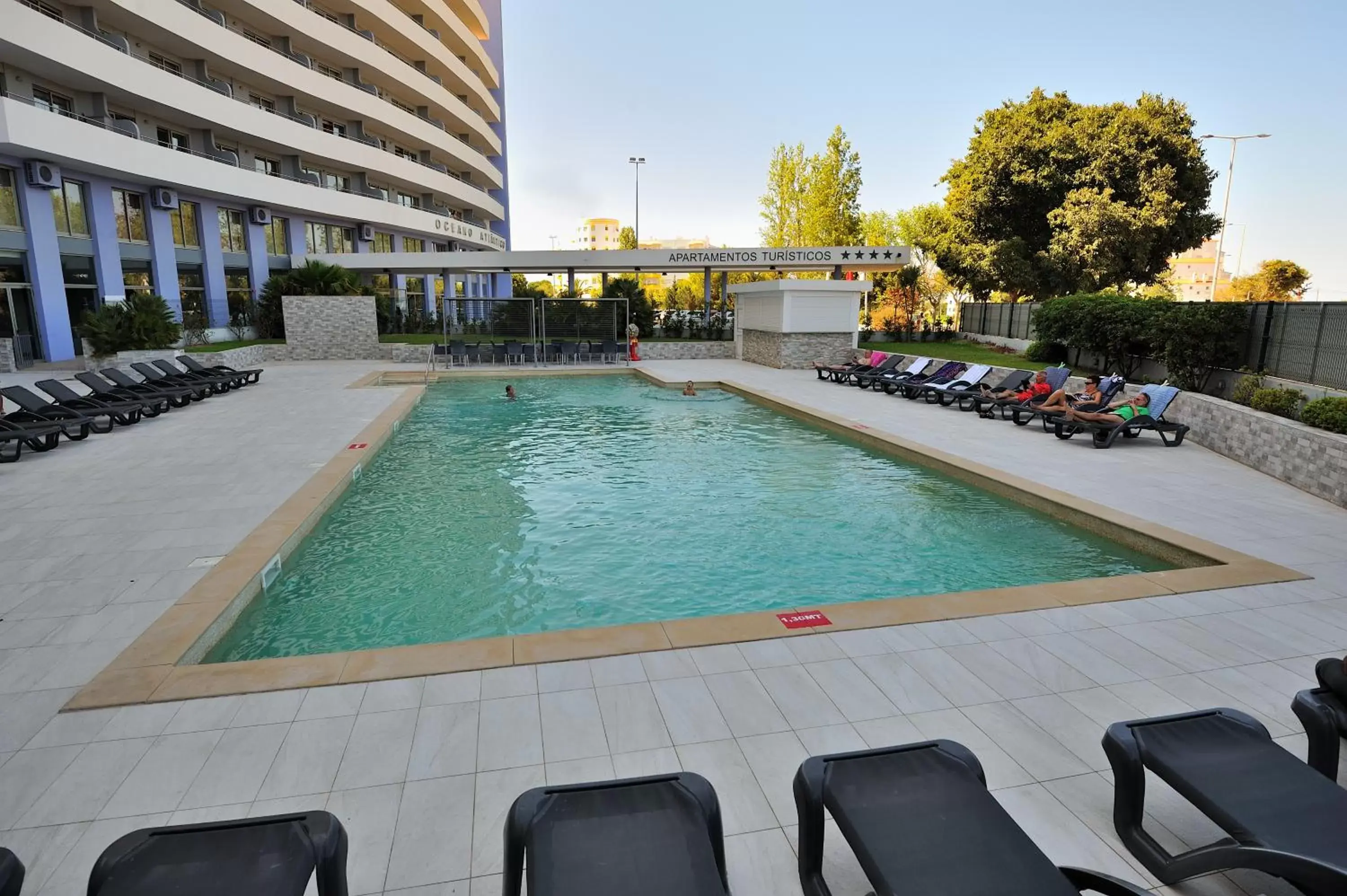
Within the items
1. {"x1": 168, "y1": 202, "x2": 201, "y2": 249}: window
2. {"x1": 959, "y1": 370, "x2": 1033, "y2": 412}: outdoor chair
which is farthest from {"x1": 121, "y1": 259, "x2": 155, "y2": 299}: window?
{"x1": 959, "y1": 370, "x2": 1033, "y2": 412}: outdoor chair

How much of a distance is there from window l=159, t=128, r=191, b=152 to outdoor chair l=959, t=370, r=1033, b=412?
27126 millimetres

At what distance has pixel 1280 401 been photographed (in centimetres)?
984

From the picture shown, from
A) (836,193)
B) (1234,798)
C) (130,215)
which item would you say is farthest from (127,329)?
(836,193)

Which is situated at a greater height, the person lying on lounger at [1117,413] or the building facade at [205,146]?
the building facade at [205,146]

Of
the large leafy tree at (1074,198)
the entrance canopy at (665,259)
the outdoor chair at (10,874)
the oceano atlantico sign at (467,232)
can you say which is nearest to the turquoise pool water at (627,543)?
the outdoor chair at (10,874)

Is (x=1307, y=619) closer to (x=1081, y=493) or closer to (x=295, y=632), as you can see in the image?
(x=1081, y=493)

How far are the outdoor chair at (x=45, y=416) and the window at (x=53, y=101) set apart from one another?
14379mm

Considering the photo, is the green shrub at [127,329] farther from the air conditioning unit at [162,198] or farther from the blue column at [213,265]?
the blue column at [213,265]

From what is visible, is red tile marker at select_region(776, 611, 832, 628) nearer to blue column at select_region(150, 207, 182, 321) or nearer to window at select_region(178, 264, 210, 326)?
blue column at select_region(150, 207, 182, 321)

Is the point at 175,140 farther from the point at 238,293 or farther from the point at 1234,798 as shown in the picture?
the point at 1234,798

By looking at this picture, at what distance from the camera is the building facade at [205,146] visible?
2047cm

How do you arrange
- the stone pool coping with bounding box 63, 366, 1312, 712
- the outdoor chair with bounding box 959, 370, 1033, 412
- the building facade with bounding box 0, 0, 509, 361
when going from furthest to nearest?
the building facade with bounding box 0, 0, 509, 361
the outdoor chair with bounding box 959, 370, 1033, 412
the stone pool coping with bounding box 63, 366, 1312, 712

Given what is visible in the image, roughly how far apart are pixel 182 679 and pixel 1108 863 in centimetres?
460

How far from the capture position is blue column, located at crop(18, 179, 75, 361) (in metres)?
20.5
